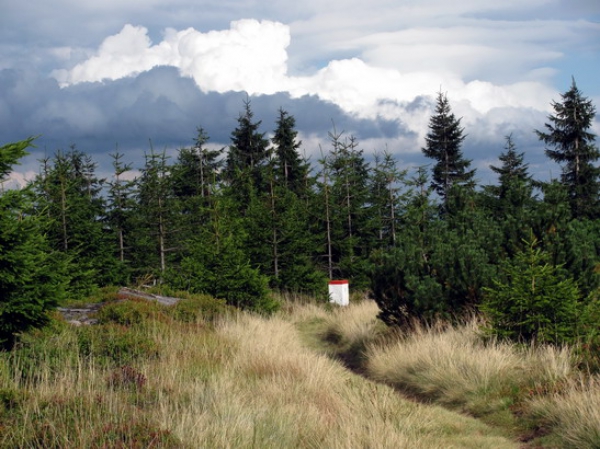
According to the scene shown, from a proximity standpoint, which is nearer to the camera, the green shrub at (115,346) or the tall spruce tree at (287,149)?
the green shrub at (115,346)

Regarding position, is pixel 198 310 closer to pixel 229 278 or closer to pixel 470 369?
pixel 229 278

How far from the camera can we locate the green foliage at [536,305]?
929cm

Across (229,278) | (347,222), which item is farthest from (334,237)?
(229,278)

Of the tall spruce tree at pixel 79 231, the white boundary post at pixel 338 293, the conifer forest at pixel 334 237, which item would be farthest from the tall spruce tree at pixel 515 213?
the tall spruce tree at pixel 79 231

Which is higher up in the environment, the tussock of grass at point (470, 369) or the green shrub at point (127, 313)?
the green shrub at point (127, 313)

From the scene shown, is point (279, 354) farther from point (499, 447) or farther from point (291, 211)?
point (291, 211)

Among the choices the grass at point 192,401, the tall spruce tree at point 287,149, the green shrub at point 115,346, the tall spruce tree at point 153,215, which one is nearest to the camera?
the grass at point 192,401

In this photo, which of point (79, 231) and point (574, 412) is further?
point (79, 231)

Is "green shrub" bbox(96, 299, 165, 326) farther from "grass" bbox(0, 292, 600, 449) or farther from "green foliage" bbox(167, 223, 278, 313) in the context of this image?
"green foliage" bbox(167, 223, 278, 313)

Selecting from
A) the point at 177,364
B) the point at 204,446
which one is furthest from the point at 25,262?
the point at 204,446

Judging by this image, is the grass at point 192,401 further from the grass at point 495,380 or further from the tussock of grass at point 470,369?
the tussock of grass at point 470,369

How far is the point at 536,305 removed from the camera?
30.7 feet

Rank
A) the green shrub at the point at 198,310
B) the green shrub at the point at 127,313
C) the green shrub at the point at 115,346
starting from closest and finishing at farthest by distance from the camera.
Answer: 1. the green shrub at the point at 115,346
2. the green shrub at the point at 127,313
3. the green shrub at the point at 198,310

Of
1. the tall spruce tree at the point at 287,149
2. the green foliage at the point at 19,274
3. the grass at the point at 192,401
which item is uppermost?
the tall spruce tree at the point at 287,149
